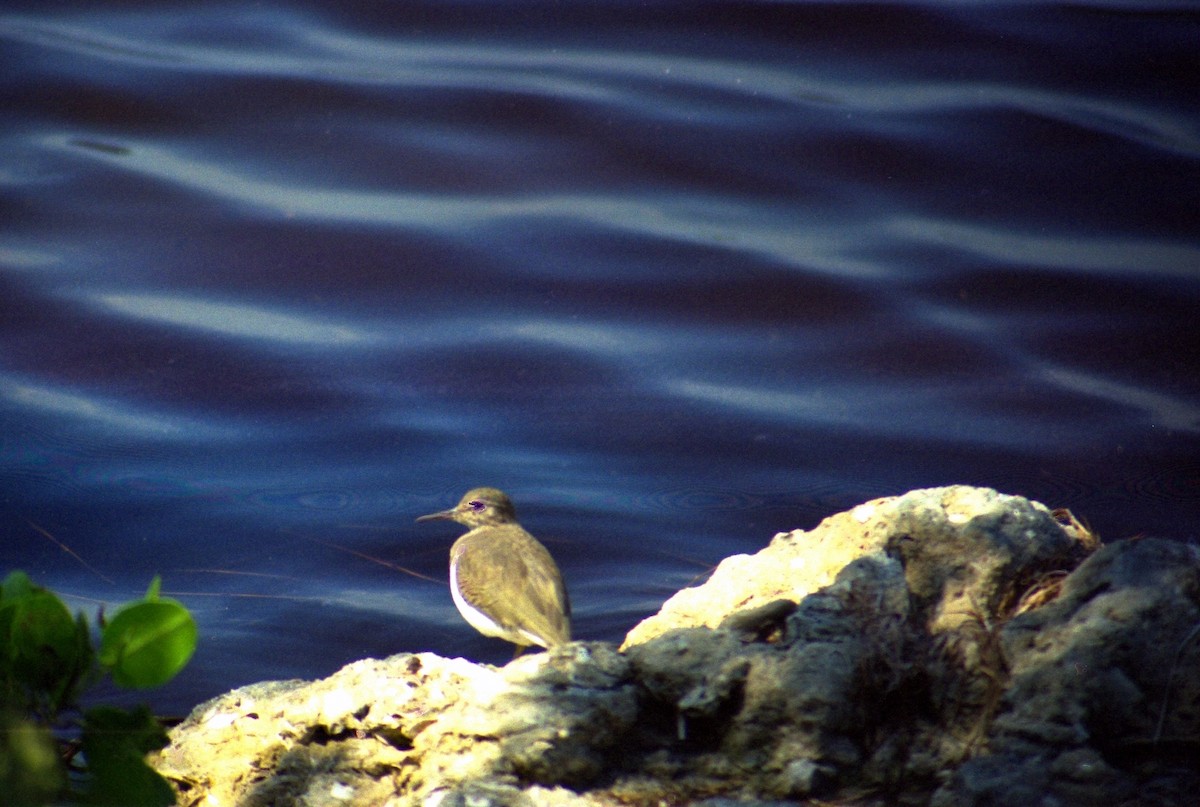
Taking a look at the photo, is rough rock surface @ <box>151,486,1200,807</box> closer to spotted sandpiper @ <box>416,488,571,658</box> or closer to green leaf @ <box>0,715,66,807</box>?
green leaf @ <box>0,715,66,807</box>

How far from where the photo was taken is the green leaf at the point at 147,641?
145 centimetres

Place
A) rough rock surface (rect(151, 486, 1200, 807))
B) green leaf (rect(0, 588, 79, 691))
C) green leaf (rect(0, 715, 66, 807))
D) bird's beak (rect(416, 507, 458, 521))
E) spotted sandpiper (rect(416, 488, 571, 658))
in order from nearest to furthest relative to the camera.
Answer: green leaf (rect(0, 715, 66, 807)) < green leaf (rect(0, 588, 79, 691)) < rough rock surface (rect(151, 486, 1200, 807)) < spotted sandpiper (rect(416, 488, 571, 658)) < bird's beak (rect(416, 507, 458, 521))

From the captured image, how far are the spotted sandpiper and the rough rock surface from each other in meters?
1.48

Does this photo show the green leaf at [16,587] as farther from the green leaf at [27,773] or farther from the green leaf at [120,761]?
the green leaf at [27,773]

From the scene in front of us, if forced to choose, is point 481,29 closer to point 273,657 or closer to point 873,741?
point 273,657

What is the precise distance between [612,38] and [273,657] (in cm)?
601

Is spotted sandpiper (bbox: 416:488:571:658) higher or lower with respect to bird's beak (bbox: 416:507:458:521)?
lower

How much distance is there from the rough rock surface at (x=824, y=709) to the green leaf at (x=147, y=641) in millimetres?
808

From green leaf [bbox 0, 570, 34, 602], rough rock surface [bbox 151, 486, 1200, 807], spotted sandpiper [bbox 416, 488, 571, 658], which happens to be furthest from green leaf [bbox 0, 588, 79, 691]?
spotted sandpiper [bbox 416, 488, 571, 658]

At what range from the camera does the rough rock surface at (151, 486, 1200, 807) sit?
86.5 inches

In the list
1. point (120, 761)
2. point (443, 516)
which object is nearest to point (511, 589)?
point (443, 516)

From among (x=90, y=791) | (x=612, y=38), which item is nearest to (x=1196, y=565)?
(x=90, y=791)

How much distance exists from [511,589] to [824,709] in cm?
206

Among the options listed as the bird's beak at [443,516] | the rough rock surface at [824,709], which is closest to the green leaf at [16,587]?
the rough rock surface at [824,709]
